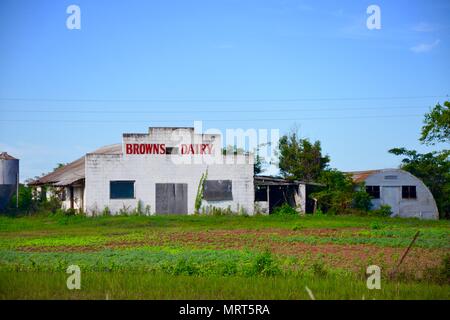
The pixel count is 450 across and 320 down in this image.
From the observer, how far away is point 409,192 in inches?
1613

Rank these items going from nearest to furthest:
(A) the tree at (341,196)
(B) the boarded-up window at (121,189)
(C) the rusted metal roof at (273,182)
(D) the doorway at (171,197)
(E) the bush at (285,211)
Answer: (B) the boarded-up window at (121,189) → (D) the doorway at (171,197) → (E) the bush at (285,211) → (C) the rusted metal roof at (273,182) → (A) the tree at (341,196)

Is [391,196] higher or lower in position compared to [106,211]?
higher

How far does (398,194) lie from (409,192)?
792mm

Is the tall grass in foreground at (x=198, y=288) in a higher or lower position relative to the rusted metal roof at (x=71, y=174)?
lower

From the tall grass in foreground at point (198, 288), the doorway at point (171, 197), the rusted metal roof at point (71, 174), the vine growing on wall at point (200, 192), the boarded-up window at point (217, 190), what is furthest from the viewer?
the rusted metal roof at point (71, 174)

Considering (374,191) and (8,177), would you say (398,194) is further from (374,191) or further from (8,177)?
(8,177)

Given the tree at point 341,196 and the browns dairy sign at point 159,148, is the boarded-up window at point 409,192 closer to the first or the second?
the tree at point 341,196

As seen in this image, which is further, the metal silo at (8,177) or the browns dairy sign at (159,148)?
the metal silo at (8,177)

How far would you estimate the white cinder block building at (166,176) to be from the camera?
117ft

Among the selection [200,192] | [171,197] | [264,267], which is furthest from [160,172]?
[264,267]

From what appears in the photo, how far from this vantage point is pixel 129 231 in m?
27.6

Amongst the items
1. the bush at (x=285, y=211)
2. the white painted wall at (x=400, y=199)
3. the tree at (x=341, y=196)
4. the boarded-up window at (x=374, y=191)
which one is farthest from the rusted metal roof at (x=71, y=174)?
the white painted wall at (x=400, y=199)

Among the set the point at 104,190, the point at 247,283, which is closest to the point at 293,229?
the point at 104,190
